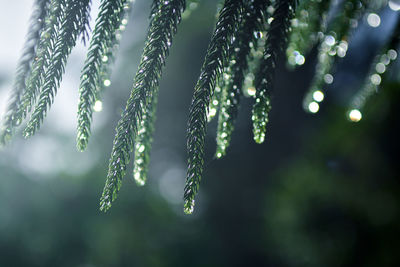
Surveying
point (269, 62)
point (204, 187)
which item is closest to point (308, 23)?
point (269, 62)

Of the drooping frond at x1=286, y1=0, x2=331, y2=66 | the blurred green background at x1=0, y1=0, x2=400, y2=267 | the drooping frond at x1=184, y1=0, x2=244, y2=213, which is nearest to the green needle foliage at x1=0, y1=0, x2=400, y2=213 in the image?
the drooping frond at x1=184, y1=0, x2=244, y2=213

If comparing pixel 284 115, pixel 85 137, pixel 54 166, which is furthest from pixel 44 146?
pixel 85 137

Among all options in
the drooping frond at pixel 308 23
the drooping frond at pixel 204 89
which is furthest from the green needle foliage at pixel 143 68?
the drooping frond at pixel 308 23

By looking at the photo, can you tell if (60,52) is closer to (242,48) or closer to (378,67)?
(242,48)

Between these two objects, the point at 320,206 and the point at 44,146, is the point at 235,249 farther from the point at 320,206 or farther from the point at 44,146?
the point at 44,146

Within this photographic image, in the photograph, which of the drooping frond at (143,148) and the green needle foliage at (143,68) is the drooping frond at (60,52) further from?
the drooping frond at (143,148)

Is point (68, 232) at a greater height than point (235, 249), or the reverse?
point (68, 232)

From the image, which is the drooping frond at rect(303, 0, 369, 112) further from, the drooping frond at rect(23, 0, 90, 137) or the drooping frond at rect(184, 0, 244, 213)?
the drooping frond at rect(23, 0, 90, 137)
